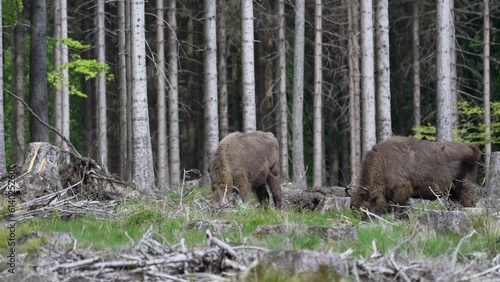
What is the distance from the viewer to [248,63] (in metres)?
26.3

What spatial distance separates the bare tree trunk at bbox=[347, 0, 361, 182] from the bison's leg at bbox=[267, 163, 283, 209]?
16.4 metres

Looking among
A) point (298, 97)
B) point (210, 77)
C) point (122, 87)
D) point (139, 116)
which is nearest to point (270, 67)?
point (298, 97)

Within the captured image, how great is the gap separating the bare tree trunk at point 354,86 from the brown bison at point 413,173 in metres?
16.6

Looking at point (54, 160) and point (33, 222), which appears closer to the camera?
point (33, 222)

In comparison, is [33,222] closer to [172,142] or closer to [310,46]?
[172,142]

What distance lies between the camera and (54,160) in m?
17.7

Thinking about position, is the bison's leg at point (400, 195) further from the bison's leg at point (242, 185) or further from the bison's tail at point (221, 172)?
the bison's tail at point (221, 172)

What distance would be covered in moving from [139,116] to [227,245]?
13055mm

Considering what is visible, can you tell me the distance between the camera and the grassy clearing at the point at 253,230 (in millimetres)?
11492

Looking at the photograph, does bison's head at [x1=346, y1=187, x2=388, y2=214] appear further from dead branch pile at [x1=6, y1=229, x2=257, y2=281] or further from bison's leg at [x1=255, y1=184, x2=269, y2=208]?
dead branch pile at [x1=6, y1=229, x2=257, y2=281]

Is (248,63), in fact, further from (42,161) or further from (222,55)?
(222,55)

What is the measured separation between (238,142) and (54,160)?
3434 millimetres

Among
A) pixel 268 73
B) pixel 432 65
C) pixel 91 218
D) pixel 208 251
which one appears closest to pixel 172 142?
pixel 268 73

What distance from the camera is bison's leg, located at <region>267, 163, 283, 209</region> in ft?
64.3
